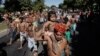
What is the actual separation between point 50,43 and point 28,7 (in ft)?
173

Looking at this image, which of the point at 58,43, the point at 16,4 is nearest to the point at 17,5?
the point at 16,4

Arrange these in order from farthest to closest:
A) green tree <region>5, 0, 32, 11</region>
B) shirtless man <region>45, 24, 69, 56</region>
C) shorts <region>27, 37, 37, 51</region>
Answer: green tree <region>5, 0, 32, 11</region>, shorts <region>27, 37, 37, 51</region>, shirtless man <region>45, 24, 69, 56</region>

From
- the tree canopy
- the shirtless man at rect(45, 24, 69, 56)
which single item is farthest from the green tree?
the shirtless man at rect(45, 24, 69, 56)

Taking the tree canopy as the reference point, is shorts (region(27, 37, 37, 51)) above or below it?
above

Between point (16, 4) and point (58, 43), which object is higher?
point (58, 43)

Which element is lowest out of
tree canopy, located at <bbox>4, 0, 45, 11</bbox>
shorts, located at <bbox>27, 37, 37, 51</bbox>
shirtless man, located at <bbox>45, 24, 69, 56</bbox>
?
tree canopy, located at <bbox>4, 0, 45, 11</bbox>

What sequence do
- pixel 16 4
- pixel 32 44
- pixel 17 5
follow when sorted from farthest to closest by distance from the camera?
pixel 17 5 → pixel 16 4 → pixel 32 44

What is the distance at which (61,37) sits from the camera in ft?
29.8

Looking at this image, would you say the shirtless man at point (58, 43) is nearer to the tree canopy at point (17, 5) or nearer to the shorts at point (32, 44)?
the shorts at point (32, 44)

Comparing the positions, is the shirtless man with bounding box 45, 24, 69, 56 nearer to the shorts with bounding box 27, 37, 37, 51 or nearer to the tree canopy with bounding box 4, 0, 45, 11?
the shorts with bounding box 27, 37, 37, 51

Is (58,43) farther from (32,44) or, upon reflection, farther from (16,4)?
(16,4)

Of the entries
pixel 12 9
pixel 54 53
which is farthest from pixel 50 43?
pixel 12 9

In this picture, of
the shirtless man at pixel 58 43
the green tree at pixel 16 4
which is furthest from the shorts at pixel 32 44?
the green tree at pixel 16 4

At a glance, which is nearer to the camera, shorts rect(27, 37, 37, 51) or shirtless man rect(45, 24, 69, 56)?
shirtless man rect(45, 24, 69, 56)
